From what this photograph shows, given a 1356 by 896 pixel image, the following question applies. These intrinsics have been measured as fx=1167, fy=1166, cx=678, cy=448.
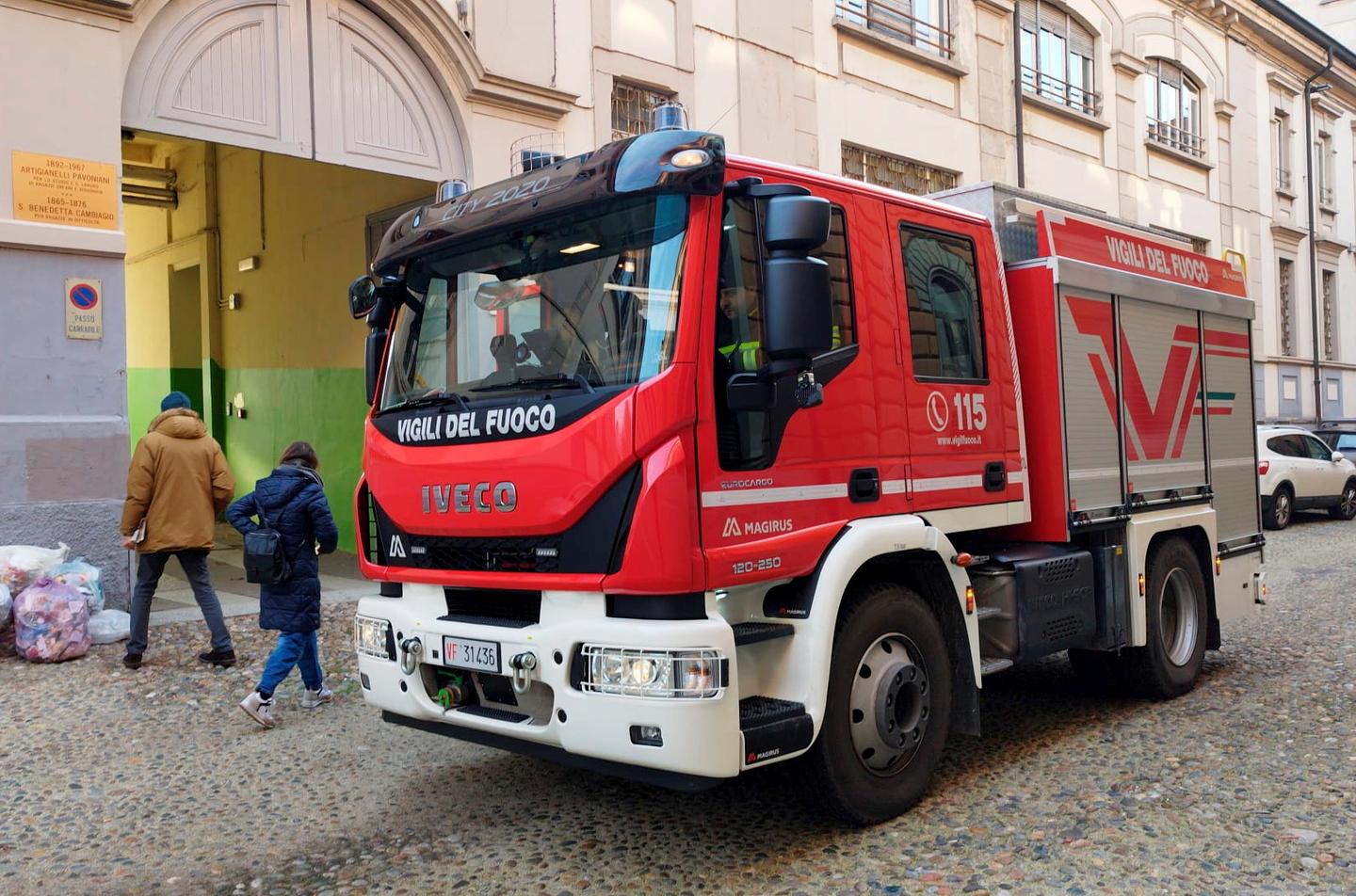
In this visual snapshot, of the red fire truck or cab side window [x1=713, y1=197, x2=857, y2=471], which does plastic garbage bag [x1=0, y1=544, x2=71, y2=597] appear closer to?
the red fire truck

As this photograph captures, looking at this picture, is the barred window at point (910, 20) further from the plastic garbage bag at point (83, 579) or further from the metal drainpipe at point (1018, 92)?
the plastic garbage bag at point (83, 579)

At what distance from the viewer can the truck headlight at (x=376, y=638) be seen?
15.7 ft

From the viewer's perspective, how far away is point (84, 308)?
809 centimetres

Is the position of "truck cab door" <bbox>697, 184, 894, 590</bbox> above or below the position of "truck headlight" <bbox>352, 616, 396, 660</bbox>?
above

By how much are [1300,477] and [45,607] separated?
1673 centimetres

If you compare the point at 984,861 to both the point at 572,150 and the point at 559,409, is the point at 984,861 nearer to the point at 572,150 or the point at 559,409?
the point at 559,409

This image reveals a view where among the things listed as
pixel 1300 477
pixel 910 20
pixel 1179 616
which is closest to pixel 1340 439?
pixel 1300 477

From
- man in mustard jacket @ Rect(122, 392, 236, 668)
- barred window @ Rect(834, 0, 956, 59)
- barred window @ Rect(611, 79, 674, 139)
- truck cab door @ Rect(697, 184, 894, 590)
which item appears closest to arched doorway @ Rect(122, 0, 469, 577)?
barred window @ Rect(611, 79, 674, 139)

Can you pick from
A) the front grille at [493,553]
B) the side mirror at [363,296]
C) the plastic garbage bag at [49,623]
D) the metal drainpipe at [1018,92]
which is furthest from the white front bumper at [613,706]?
the metal drainpipe at [1018,92]

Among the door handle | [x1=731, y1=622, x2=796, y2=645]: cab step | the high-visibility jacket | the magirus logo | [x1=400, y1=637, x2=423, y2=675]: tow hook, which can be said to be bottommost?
[x1=400, y1=637, x2=423, y2=675]: tow hook

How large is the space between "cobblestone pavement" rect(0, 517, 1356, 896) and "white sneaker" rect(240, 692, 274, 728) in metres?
0.10

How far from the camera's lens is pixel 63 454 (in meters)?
7.96

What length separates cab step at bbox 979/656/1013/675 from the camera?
17.8 feet

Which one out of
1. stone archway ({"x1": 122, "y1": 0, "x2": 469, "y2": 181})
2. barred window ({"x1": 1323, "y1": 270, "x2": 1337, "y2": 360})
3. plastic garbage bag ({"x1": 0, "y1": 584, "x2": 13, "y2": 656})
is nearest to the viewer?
plastic garbage bag ({"x1": 0, "y1": 584, "x2": 13, "y2": 656})
